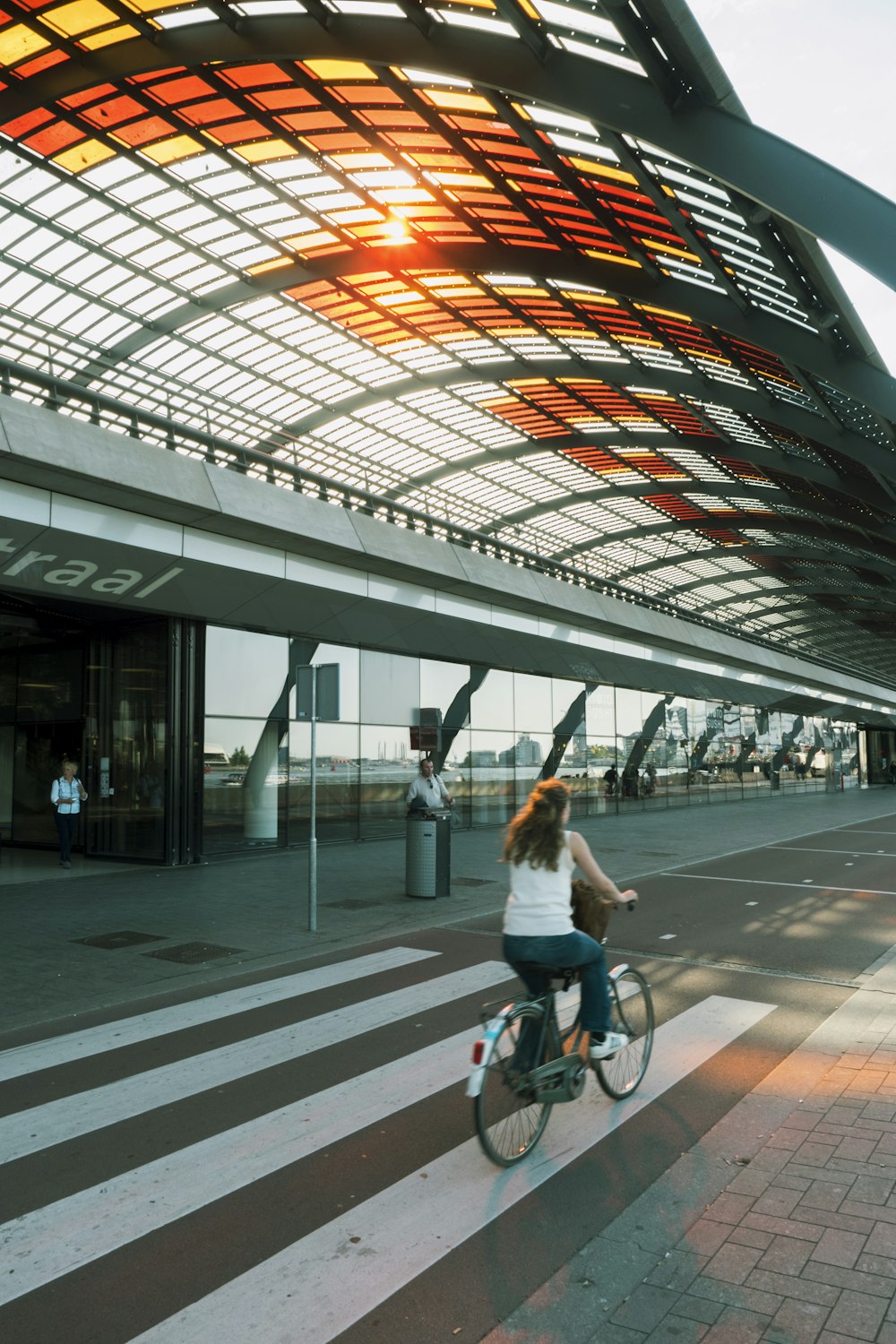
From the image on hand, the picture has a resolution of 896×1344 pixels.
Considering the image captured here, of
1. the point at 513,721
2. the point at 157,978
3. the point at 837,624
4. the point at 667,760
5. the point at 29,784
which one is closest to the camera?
the point at 157,978

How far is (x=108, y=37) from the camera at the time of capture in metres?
14.8

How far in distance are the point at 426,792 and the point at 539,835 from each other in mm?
8548

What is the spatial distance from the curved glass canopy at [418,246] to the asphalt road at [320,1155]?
9.15 m

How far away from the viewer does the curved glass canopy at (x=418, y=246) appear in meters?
13.5

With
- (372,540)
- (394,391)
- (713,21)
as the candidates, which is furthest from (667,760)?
(713,21)

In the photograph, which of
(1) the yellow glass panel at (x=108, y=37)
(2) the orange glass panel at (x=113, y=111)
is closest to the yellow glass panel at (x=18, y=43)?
(1) the yellow glass panel at (x=108, y=37)

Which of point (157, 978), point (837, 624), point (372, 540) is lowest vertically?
A: point (157, 978)

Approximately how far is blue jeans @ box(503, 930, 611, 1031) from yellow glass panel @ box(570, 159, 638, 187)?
15.5m

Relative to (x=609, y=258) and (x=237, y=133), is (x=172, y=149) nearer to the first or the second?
(x=237, y=133)

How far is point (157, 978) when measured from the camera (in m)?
8.20

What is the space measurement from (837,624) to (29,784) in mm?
64279

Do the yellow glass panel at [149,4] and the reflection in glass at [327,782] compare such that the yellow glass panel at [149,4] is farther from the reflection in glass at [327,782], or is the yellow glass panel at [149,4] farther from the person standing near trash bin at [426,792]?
the reflection in glass at [327,782]

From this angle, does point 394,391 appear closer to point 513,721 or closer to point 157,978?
point 513,721

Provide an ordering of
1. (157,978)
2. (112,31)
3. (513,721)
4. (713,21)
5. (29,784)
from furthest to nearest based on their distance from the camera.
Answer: (513,721)
(29,784)
(112,31)
(713,21)
(157,978)
